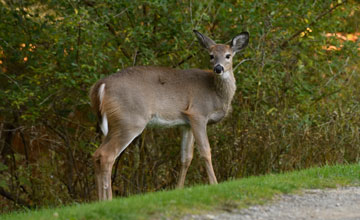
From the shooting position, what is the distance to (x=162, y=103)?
8.70m

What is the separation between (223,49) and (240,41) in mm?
317

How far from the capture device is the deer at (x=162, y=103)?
26.7ft

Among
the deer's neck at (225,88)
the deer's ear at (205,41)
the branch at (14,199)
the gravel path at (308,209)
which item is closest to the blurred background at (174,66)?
the branch at (14,199)

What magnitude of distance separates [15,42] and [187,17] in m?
2.53

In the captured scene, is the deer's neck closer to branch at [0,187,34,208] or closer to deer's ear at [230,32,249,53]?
deer's ear at [230,32,249,53]

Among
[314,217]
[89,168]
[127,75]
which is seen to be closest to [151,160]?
[89,168]

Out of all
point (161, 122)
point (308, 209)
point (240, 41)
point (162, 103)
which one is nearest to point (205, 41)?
point (240, 41)

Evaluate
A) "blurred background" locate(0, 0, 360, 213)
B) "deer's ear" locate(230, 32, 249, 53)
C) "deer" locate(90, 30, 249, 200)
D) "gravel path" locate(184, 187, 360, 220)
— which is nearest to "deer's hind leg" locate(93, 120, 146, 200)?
"deer" locate(90, 30, 249, 200)

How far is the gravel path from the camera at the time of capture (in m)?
5.60

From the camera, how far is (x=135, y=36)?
938 cm

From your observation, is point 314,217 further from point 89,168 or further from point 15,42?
point 89,168

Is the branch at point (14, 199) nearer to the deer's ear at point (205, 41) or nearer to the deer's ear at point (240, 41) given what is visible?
the deer's ear at point (205, 41)

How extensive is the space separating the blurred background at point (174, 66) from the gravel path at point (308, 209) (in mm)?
3424

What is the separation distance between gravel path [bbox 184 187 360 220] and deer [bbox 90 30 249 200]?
2.17 metres
